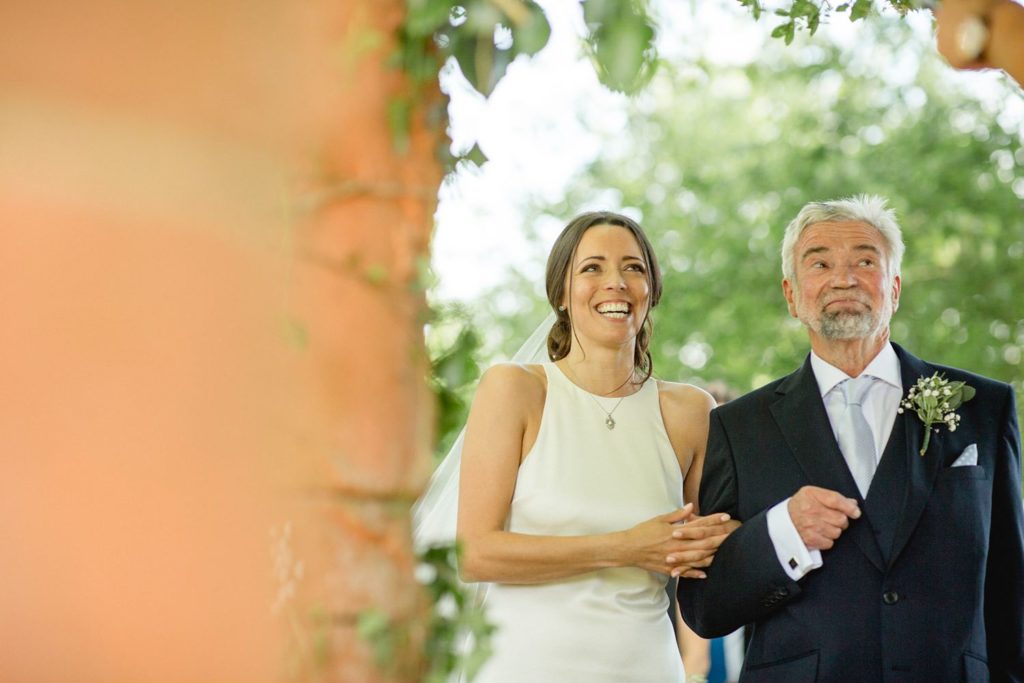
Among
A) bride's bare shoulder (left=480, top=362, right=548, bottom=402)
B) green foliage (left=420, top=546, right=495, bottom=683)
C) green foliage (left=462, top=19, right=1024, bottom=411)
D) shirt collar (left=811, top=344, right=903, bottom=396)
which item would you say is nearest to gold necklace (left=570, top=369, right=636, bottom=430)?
bride's bare shoulder (left=480, top=362, right=548, bottom=402)

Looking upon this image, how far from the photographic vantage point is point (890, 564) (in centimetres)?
294

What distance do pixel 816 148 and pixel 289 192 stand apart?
10689 mm

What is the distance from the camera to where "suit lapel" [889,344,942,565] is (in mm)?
2955

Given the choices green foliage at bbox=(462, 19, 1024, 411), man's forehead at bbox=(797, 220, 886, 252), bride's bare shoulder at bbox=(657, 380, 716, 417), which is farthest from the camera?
green foliage at bbox=(462, 19, 1024, 411)

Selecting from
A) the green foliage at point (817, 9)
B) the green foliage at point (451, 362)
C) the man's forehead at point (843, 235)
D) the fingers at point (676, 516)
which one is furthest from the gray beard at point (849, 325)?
the green foliage at point (451, 362)

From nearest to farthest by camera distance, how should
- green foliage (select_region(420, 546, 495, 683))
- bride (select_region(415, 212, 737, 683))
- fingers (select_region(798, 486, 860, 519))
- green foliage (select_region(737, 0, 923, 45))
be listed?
green foliage (select_region(420, 546, 495, 683)) → green foliage (select_region(737, 0, 923, 45)) → fingers (select_region(798, 486, 860, 519)) → bride (select_region(415, 212, 737, 683))

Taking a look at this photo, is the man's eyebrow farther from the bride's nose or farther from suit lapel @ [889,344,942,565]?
the bride's nose

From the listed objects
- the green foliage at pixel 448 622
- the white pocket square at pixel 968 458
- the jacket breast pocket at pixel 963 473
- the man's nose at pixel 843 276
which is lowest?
the green foliage at pixel 448 622

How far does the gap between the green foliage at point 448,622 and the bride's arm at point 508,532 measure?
177cm

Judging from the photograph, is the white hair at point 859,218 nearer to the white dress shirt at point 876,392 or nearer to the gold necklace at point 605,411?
the white dress shirt at point 876,392

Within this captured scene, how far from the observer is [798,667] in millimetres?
2949

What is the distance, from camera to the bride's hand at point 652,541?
308 cm

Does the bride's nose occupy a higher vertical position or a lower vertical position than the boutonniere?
higher

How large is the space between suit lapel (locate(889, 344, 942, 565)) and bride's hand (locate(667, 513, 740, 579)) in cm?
42
